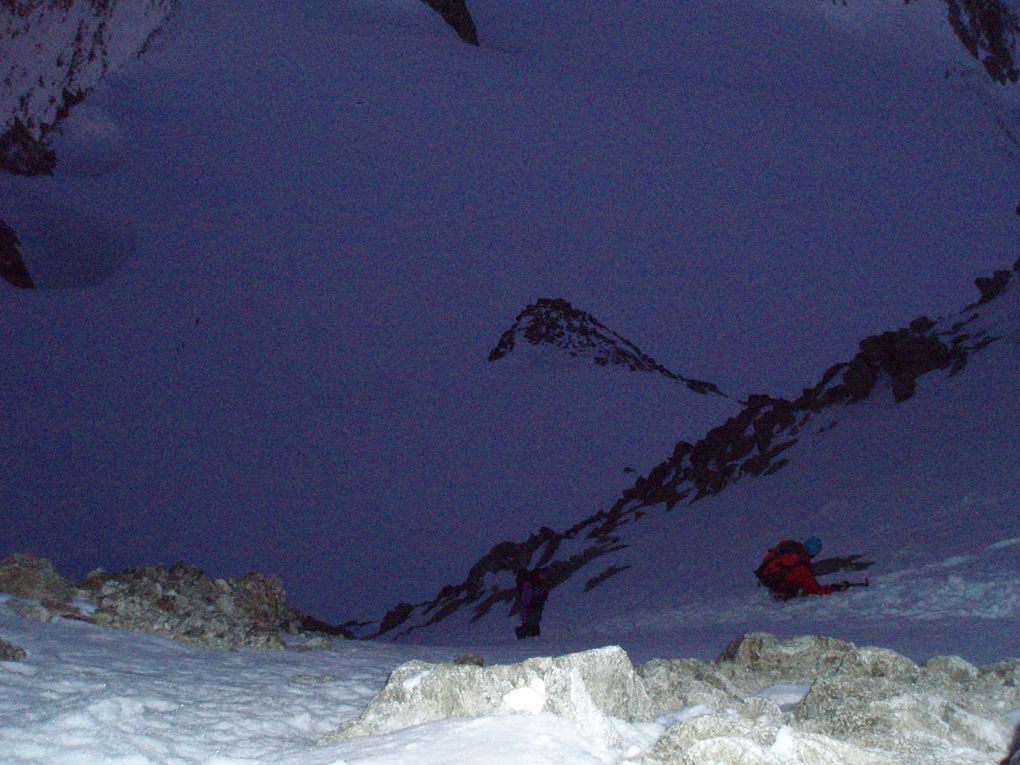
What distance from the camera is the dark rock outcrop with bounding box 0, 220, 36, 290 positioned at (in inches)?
979

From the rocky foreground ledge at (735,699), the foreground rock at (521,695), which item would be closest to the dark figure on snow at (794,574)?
the rocky foreground ledge at (735,699)

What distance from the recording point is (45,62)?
1141 inches

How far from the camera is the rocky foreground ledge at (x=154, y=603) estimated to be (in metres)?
5.00

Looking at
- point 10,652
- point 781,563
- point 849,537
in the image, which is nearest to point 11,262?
point 849,537

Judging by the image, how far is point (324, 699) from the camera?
12.8ft

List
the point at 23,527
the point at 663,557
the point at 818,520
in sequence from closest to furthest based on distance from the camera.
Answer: the point at 818,520 → the point at 663,557 → the point at 23,527

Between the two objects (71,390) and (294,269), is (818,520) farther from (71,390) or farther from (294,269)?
(294,269)

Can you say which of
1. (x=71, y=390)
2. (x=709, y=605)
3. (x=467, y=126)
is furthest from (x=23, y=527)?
(x=467, y=126)

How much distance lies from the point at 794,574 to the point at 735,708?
475cm

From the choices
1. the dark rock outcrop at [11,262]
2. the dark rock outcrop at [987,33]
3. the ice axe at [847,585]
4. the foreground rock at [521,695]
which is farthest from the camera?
the dark rock outcrop at [987,33]

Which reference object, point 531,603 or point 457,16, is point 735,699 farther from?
point 457,16

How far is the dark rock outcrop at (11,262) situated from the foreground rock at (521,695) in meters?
25.0

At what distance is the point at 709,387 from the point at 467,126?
1393 centimetres

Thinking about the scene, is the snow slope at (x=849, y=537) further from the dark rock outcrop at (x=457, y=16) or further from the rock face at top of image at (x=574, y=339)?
the dark rock outcrop at (x=457, y=16)
